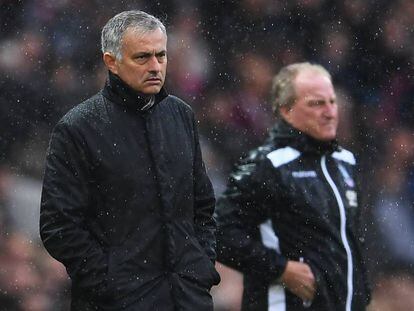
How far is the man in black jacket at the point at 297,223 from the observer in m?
4.96

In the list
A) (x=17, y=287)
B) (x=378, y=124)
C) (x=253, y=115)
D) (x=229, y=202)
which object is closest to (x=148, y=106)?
(x=229, y=202)

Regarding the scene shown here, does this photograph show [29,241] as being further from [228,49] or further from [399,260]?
[399,260]

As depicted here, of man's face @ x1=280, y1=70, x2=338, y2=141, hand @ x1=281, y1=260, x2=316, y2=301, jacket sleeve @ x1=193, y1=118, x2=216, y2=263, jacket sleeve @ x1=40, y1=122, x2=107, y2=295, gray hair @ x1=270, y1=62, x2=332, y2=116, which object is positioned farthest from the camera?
gray hair @ x1=270, y1=62, x2=332, y2=116

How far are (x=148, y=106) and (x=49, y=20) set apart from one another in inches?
125

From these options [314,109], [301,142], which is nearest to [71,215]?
[301,142]

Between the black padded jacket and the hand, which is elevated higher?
the black padded jacket

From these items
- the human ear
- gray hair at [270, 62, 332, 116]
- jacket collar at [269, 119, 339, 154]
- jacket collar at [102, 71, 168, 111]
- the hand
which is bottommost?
the hand

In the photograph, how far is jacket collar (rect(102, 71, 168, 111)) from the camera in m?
4.06

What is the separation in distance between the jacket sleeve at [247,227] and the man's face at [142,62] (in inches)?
44.6

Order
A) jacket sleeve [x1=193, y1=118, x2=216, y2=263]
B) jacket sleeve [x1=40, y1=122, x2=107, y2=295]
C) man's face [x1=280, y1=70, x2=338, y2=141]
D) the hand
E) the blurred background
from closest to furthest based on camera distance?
jacket sleeve [x1=40, y1=122, x2=107, y2=295] < jacket sleeve [x1=193, y1=118, x2=216, y2=263] < the hand < man's face [x1=280, y1=70, x2=338, y2=141] < the blurred background

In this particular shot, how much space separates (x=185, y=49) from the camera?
734 cm

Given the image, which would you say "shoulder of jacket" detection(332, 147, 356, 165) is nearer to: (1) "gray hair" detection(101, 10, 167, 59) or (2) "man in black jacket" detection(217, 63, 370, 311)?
(2) "man in black jacket" detection(217, 63, 370, 311)

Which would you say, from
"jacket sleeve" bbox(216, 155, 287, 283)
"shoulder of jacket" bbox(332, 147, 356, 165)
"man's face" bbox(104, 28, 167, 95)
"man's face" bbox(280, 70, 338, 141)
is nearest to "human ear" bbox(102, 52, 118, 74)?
"man's face" bbox(104, 28, 167, 95)

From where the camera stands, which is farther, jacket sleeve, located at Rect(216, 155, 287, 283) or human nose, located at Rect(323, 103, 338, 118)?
human nose, located at Rect(323, 103, 338, 118)
